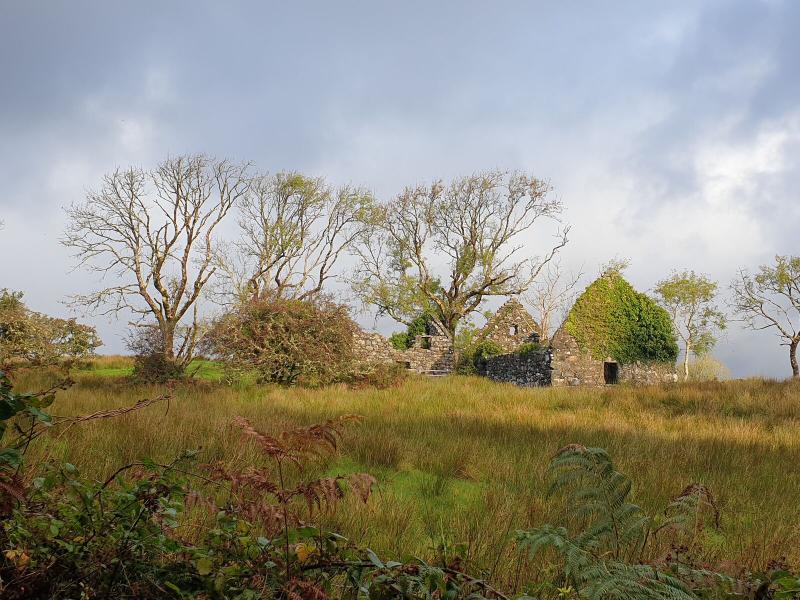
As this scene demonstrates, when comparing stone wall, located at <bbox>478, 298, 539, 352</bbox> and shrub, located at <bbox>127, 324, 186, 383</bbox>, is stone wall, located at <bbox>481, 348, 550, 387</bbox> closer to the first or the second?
stone wall, located at <bbox>478, 298, 539, 352</bbox>

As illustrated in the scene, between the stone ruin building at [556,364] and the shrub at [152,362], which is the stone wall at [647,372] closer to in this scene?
the stone ruin building at [556,364]

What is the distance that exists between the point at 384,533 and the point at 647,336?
77.2 feet

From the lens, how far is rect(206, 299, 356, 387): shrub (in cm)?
1406

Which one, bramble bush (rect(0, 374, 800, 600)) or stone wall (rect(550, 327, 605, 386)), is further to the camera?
stone wall (rect(550, 327, 605, 386))

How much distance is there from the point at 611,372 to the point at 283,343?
1683 centimetres

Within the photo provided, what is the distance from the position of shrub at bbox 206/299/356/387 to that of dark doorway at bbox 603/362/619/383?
14400 mm

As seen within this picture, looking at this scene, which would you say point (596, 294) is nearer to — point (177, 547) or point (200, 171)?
point (200, 171)

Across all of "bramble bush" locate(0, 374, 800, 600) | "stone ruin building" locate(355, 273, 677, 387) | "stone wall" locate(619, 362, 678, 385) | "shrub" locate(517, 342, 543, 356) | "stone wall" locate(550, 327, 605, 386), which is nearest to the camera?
"bramble bush" locate(0, 374, 800, 600)

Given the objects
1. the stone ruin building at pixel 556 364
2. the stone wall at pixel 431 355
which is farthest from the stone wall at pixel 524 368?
the stone wall at pixel 431 355

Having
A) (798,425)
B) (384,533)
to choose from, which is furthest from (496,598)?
(798,425)

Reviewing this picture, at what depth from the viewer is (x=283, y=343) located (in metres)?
14.2

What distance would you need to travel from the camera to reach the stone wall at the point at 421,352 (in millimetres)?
27797

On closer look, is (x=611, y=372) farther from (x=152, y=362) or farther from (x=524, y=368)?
(x=152, y=362)

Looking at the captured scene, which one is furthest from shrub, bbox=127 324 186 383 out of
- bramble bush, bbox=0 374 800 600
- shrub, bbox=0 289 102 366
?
bramble bush, bbox=0 374 800 600
